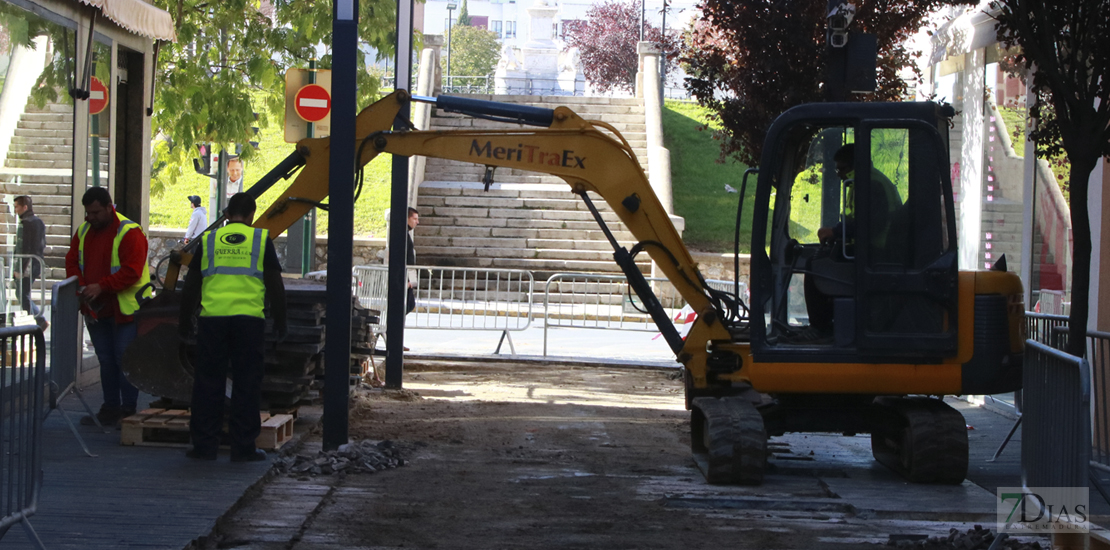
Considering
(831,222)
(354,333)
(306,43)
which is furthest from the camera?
(306,43)

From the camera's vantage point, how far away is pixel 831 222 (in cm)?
833

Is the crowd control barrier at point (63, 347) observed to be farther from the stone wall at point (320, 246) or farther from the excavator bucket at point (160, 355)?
the stone wall at point (320, 246)

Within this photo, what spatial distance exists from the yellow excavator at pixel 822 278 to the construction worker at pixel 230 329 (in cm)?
54

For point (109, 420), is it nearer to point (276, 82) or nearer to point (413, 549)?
point (413, 549)

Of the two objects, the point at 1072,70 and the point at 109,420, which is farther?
the point at 109,420

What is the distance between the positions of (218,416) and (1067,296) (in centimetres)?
816

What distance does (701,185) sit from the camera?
102 ft

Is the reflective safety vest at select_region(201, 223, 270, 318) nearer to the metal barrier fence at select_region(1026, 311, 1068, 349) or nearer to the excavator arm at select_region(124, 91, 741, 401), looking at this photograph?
the excavator arm at select_region(124, 91, 741, 401)

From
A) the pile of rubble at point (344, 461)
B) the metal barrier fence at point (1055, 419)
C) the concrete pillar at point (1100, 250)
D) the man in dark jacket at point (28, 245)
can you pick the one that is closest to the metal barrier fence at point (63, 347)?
the pile of rubble at point (344, 461)

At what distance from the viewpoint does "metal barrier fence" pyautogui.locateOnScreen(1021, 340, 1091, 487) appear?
5035mm

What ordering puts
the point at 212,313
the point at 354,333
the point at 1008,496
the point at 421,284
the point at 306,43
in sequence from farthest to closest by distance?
1. the point at 421,284
2. the point at 306,43
3. the point at 354,333
4. the point at 212,313
5. the point at 1008,496

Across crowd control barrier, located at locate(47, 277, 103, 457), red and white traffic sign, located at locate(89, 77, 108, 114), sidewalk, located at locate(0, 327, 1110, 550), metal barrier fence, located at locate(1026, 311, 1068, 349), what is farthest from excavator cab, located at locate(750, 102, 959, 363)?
red and white traffic sign, located at locate(89, 77, 108, 114)

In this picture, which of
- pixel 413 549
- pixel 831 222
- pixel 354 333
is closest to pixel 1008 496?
pixel 831 222

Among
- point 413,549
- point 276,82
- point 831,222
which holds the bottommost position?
point 413,549
